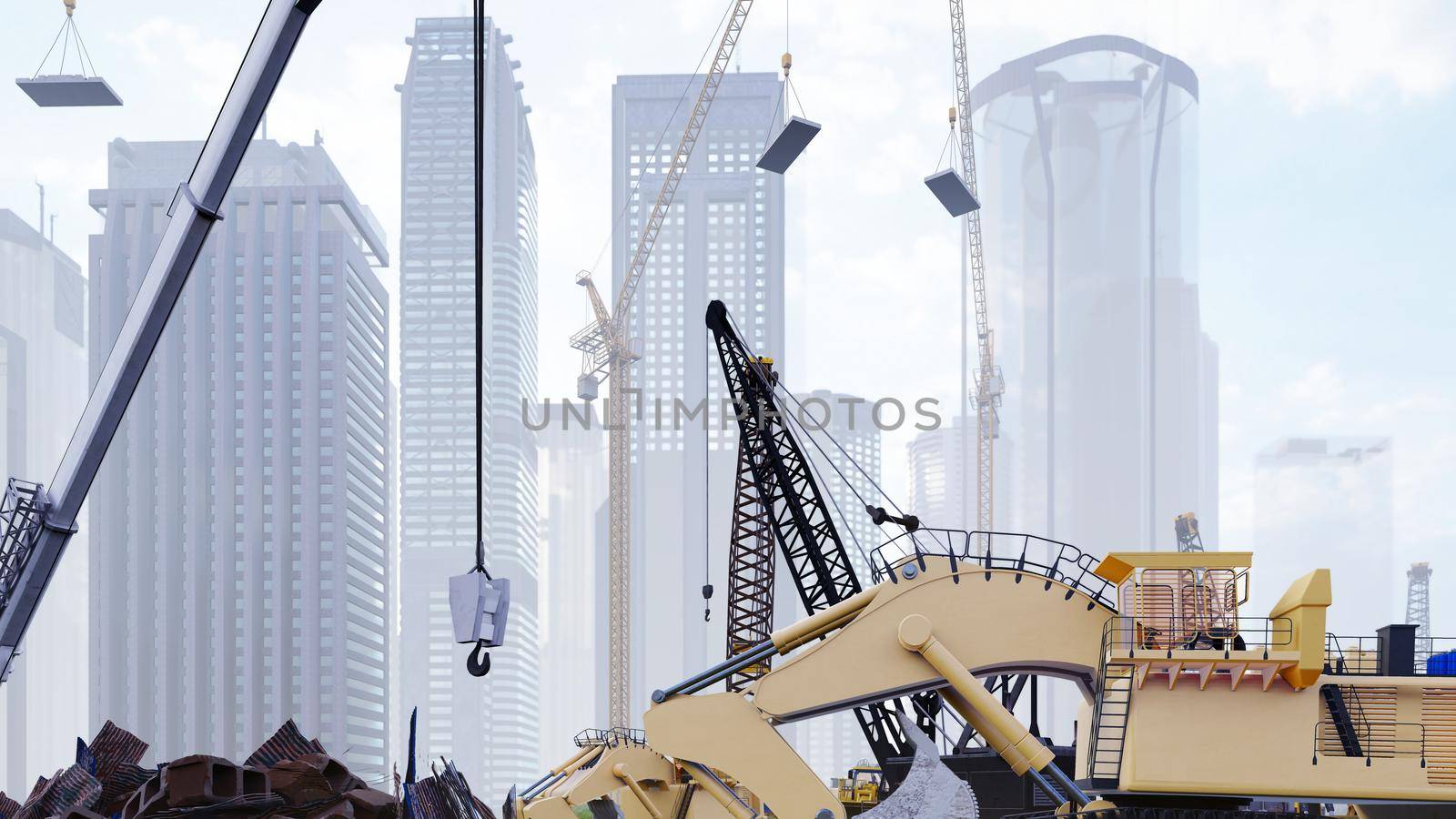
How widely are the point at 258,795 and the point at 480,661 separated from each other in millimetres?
3564

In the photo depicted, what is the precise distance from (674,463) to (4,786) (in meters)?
57.0

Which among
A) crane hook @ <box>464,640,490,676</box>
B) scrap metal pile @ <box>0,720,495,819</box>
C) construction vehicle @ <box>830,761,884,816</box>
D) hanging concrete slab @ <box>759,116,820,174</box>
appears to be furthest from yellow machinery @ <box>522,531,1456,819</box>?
hanging concrete slab @ <box>759,116,820,174</box>

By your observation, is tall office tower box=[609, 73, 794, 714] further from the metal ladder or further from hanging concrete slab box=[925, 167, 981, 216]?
the metal ladder

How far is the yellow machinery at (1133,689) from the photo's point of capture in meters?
17.5

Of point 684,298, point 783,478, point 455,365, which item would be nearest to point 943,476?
point 684,298

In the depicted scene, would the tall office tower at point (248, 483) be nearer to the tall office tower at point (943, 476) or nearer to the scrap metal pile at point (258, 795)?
the tall office tower at point (943, 476)

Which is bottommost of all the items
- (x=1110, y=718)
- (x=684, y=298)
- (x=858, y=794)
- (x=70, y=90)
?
(x=858, y=794)

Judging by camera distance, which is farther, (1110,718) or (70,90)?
(70,90)

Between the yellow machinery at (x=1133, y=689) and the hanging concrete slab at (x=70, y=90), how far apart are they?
107ft

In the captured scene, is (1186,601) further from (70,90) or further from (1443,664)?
(70,90)

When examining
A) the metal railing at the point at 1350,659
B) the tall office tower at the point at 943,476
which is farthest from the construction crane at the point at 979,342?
the metal railing at the point at 1350,659

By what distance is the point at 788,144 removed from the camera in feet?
162

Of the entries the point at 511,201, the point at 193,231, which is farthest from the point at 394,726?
the point at 193,231

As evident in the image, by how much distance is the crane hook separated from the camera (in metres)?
13.4
